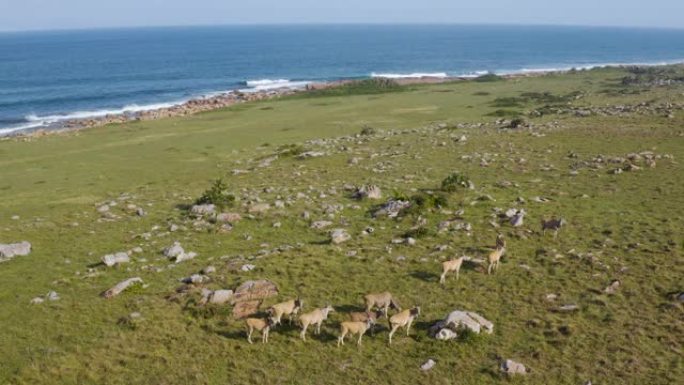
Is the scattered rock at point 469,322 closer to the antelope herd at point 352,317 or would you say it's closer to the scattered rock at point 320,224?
the antelope herd at point 352,317

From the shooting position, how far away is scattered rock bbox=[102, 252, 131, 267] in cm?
2136

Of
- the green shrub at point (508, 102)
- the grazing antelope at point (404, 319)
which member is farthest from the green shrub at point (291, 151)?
the green shrub at point (508, 102)

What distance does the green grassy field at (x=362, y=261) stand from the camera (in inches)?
570

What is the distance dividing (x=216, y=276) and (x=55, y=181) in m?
24.1

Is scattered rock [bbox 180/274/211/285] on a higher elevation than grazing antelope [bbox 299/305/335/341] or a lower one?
lower

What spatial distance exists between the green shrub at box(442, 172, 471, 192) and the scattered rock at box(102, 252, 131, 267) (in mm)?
15326

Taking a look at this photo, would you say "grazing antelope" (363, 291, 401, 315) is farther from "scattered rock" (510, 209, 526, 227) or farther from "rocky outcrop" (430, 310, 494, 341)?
"scattered rock" (510, 209, 526, 227)

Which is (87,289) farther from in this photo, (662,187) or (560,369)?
(662,187)

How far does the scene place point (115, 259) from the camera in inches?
851

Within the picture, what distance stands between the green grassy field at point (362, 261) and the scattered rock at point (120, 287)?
0.29 m

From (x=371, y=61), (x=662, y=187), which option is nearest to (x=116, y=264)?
(x=662, y=187)

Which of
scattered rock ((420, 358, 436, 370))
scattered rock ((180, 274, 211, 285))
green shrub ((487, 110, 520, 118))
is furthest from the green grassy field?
green shrub ((487, 110, 520, 118))

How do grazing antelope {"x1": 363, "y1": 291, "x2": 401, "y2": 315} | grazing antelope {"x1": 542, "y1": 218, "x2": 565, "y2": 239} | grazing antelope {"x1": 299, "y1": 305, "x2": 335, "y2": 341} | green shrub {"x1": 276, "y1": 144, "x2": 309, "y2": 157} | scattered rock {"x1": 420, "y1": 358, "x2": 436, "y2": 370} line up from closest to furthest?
1. scattered rock {"x1": 420, "y1": 358, "x2": 436, "y2": 370}
2. grazing antelope {"x1": 299, "y1": 305, "x2": 335, "y2": 341}
3. grazing antelope {"x1": 363, "y1": 291, "x2": 401, "y2": 315}
4. grazing antelope {"x1": 542, "y1": 218, "x2": 565, "y2": 239}
5. green shrub {"x1": 276, "y1": 144, "x2": 309, "y2": 157}

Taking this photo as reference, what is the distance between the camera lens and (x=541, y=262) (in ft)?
65.4
